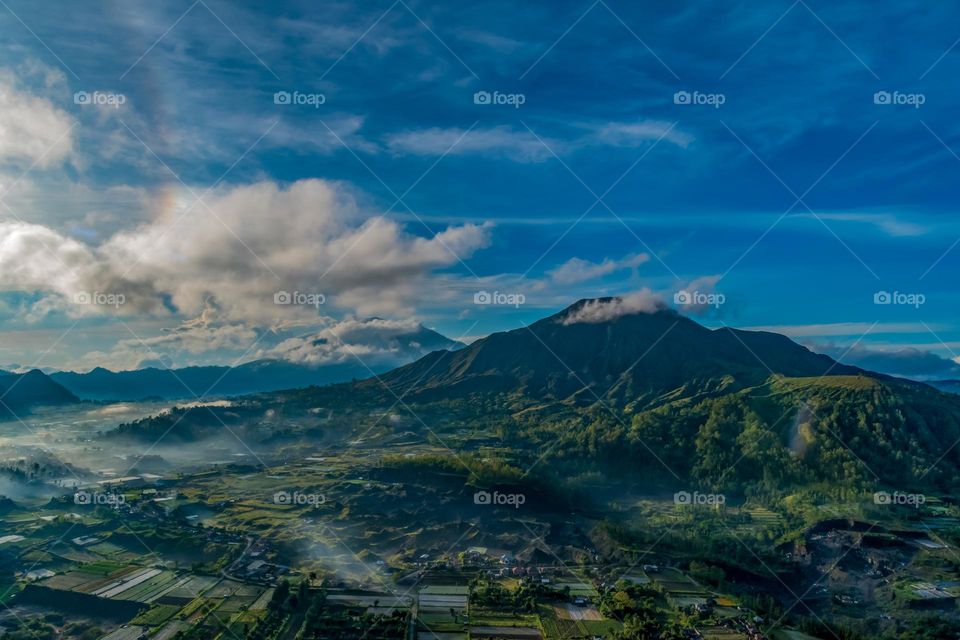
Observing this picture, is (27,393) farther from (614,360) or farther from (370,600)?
(370,600)

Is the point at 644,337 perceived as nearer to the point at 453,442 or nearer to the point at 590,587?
the point at 453,442

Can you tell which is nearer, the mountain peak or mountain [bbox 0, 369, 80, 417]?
the mountain peak

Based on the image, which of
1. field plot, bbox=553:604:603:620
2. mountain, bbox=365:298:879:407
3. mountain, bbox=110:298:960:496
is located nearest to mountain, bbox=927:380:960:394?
mountain, bbox=365:298:879:407

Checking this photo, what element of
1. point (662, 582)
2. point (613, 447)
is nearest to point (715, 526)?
point (662, 582)

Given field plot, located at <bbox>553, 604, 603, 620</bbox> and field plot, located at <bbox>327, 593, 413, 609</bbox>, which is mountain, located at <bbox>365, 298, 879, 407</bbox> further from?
field plot, located at <bbox>327, 593, 413, 609</bbox>

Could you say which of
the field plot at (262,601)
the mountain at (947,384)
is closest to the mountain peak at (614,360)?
the mountain at (947,384)

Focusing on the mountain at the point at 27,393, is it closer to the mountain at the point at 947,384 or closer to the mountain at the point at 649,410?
the mountain at the point at 649,410

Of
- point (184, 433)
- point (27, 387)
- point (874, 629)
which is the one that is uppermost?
point (27, 387)
